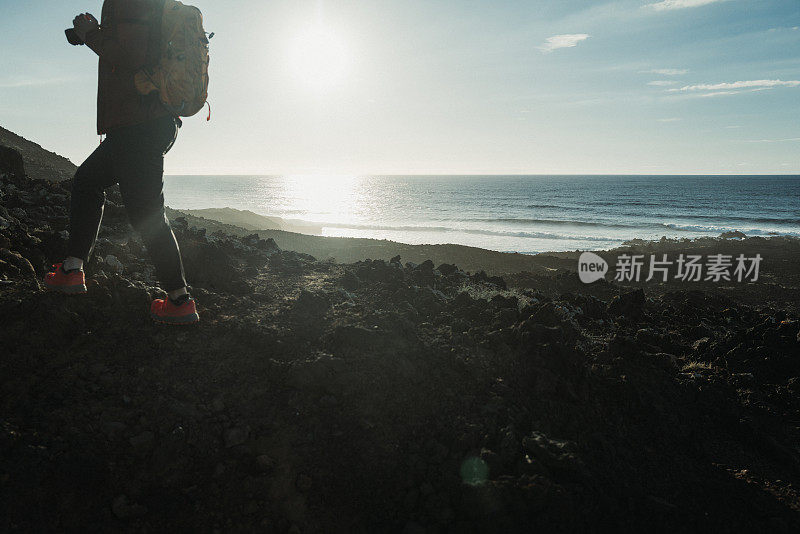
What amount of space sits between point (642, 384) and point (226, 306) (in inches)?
119

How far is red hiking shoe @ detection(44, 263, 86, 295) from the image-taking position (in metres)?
2.57

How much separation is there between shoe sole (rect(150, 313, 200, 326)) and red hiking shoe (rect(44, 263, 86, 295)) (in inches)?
18.8

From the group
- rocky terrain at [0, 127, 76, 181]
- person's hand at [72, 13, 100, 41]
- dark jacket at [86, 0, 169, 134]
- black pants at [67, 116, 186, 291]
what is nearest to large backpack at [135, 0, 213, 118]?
dark jacket at [86, 0, 169, 134]

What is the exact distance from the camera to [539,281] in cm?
911

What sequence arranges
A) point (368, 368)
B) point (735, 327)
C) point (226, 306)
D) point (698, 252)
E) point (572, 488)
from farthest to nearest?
1. point (698, 252)
2. point (735, 327)
3. point (226, 306)
4. point (368, 368)
5. point (572, 488)

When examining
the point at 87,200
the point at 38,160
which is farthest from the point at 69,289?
the point at 38,160

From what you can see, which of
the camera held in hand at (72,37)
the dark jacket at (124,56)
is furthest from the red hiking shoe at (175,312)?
the camera held in hand at (72,37)

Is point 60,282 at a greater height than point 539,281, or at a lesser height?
greater

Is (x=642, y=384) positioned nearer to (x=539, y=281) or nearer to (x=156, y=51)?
(x=156, y=51)

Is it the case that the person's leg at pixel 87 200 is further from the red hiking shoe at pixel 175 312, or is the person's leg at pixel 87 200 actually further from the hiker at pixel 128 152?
the red hiking shoe at pixel 175 312

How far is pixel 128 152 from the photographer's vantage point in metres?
2.35

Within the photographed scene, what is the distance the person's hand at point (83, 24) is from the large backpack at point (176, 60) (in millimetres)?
378

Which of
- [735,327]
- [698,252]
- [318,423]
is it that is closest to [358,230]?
[698,252]

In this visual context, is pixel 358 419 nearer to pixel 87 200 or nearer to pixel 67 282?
pixel 67 282
